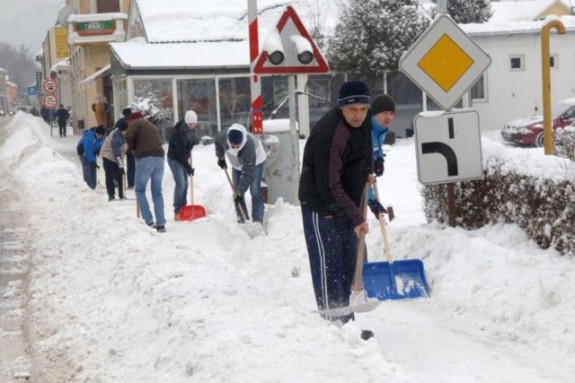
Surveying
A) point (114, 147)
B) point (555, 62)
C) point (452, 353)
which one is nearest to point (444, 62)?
point (452, 353)

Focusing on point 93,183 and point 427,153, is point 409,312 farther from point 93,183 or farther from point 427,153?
point 93,183

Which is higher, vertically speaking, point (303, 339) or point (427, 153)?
point (427, 153)

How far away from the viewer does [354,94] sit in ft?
20.4

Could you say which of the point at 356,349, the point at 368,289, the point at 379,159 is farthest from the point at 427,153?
the point at 356,349

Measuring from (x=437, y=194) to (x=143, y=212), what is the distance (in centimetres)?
516

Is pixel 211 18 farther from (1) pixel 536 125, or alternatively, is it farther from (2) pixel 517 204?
(2) pixel 517 204

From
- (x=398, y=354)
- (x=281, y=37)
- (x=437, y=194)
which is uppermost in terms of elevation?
(x=281, y=37)

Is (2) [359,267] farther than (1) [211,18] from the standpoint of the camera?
No

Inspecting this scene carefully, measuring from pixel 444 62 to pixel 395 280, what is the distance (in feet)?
7.01

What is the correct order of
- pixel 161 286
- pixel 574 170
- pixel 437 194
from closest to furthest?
pixel 574 170
pixel 161 286
pixel 437 194

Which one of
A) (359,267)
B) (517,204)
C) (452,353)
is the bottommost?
(452,353)

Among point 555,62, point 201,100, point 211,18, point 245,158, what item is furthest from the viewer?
point 211,18

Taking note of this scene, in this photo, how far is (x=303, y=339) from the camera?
5.68 metres

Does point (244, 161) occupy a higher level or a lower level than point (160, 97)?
lower
